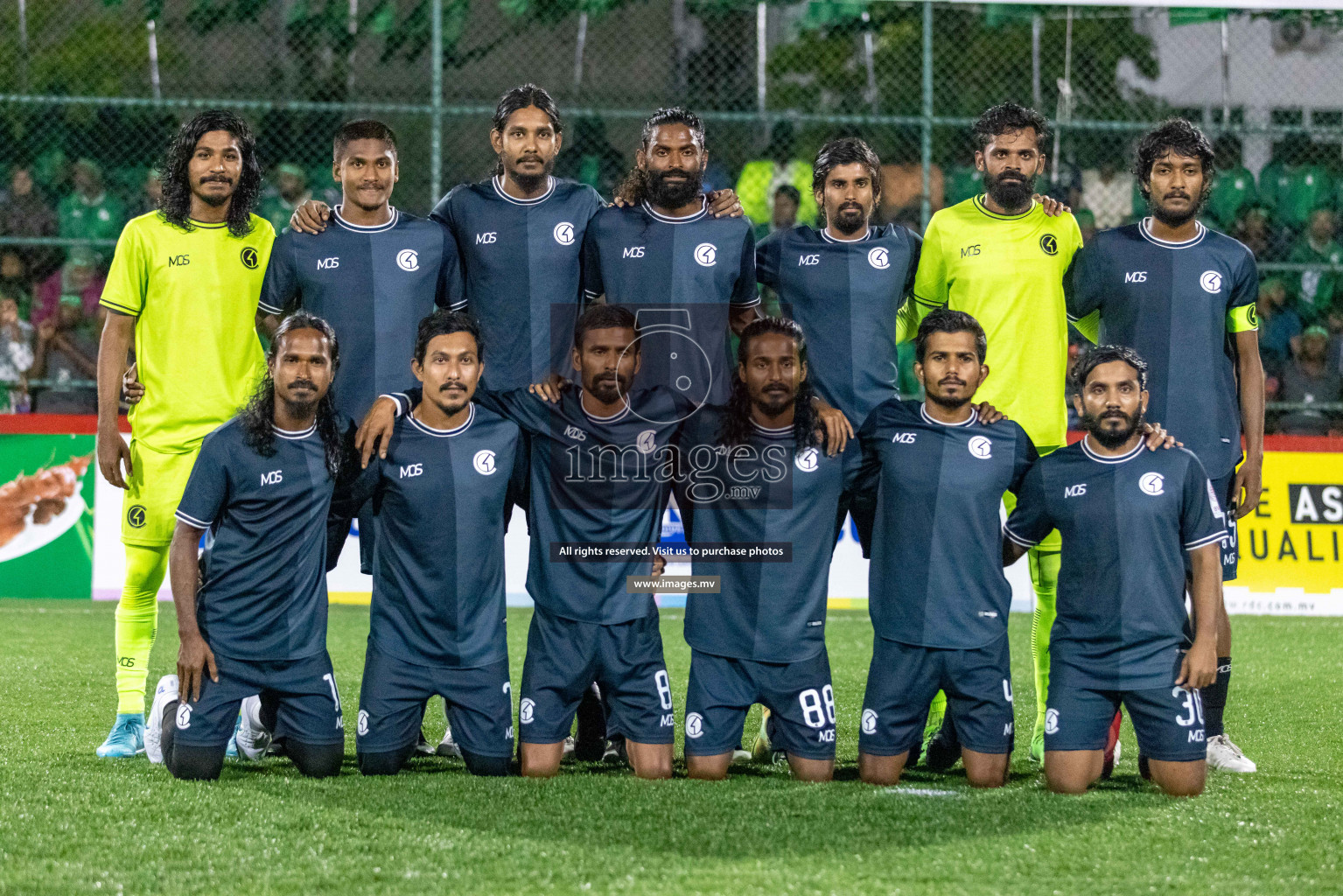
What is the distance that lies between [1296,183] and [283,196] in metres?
7.24

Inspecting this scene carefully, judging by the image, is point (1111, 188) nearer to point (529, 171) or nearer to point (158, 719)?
point (529, 171)

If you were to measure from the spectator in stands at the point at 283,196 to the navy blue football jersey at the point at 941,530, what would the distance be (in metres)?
7.07

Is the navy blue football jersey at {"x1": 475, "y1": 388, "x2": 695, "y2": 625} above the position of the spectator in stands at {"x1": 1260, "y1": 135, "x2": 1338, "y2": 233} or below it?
below

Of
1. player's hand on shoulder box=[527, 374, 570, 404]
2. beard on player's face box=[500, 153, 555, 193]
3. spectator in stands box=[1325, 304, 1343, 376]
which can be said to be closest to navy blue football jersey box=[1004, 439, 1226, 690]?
player's hand on shoulder box=[527, 374, 570, 404]

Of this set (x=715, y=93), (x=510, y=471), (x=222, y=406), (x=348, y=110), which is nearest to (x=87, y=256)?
(x=348, y=110)

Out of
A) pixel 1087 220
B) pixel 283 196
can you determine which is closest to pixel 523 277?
pixel 283 196

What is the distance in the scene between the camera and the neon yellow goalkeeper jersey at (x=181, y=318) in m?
5.11

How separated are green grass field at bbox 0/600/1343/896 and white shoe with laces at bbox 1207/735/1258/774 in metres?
0.07

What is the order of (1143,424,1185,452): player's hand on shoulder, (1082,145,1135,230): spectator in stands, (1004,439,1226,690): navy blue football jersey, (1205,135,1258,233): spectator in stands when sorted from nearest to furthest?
(1004,439,1226,690): navy blue football jersey < (1143,424,1185,452): player's hand on shoulder < (1205,135,1258,233): spectator in stands < (1082,145,1135,230): spectator in stands

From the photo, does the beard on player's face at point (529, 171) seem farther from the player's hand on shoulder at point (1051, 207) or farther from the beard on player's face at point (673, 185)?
the player's hand on shoulder at point (1051, 207)

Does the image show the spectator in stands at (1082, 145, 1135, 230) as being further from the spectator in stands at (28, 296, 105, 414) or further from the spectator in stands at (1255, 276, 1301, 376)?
the spectator in stands at (28, 296, 105, 414)

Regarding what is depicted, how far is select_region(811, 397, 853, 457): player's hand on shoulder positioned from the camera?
4.73 meters

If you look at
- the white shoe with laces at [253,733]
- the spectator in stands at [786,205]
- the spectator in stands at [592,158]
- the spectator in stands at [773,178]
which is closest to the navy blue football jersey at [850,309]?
the white shoe with laces at [253,733]

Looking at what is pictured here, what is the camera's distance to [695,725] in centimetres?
475
